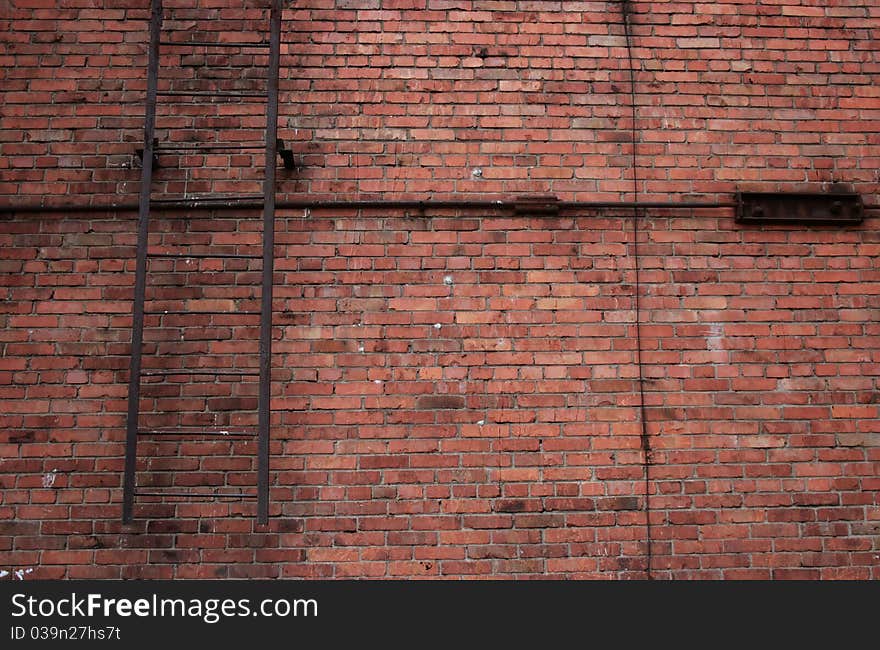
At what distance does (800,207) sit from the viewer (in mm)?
4168

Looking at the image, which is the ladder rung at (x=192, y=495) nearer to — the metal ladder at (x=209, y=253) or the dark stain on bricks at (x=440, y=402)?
the metal ladder at (x=209, y=253)

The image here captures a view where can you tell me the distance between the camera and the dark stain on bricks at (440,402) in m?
3.95

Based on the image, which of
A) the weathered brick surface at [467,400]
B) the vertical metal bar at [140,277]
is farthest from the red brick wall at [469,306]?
the vertical metal bar at [140,277]

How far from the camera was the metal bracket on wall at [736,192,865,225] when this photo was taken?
4.14 m

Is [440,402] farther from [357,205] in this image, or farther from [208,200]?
[208,200]

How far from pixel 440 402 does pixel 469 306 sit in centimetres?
49

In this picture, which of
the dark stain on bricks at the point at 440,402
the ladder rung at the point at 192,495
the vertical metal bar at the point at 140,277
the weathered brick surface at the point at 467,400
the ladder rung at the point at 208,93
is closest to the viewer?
the vertical metal bar at the point at 140,277

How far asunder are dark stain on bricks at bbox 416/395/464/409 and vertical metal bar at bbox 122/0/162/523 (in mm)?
1277

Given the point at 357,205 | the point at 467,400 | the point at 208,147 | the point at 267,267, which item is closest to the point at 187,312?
the point at 267,267

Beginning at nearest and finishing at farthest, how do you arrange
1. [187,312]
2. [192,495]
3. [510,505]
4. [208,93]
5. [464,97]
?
1. [192,495]
2. [510,505]
3. [187,312]
4. [208,93]
5. [464,97]

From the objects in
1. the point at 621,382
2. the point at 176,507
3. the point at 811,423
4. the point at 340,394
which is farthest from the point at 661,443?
the point at 176,507

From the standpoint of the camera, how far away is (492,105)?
4258mm

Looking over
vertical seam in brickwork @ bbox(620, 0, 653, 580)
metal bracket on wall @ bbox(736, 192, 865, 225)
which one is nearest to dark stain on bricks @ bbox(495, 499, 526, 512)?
vertical seam in brickwork @ bbox(620, 0, 653, 580)

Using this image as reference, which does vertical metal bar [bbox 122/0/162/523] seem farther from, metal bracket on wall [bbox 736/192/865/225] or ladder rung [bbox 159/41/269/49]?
metal bracket on wall [bbox 736/192/865/225]
